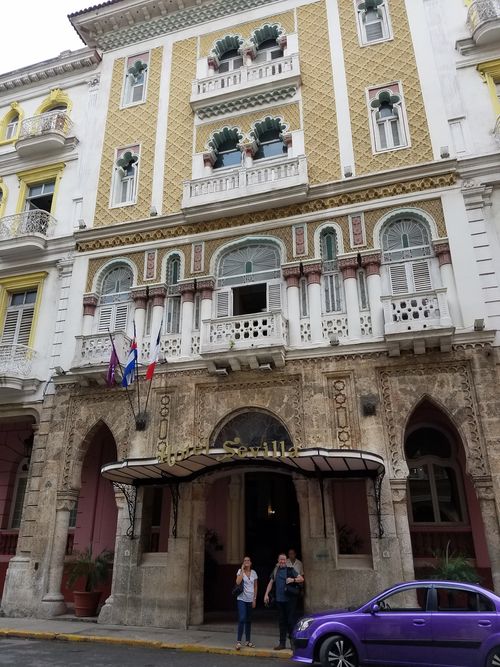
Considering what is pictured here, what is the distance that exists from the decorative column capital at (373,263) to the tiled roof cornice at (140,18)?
11.8 metres

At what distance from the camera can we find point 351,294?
46.3 ft

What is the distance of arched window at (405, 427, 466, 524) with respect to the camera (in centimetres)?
1414

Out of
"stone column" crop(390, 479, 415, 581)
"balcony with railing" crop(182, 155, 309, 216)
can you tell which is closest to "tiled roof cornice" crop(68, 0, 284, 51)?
"balcony with railing" crop(182, 155, 309, 216)

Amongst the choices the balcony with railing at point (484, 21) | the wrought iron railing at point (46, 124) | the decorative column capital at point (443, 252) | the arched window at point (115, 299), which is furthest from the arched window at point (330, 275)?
the wrought iron railing at point (46, 124)

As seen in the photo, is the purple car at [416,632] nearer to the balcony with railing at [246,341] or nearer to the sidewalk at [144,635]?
the sidewalk at [144,635]

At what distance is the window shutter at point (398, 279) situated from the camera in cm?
1398

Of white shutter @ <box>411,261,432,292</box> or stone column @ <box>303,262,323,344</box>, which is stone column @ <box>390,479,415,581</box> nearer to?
stone column @ <box>303,262,323,344</box>

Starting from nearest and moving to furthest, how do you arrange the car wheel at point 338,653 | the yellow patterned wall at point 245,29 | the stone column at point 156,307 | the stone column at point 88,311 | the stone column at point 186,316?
the car wheel at point 338,653
the stone column at point 186,316
the stone column at point 156,307
the stone column at point 88,311
the yellow patterned wall at point 245,29

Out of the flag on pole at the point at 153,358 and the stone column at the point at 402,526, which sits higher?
the flag on pole at the point at 153,358

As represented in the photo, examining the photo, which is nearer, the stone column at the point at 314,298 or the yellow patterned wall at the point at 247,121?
the stone column at the point at 314,298

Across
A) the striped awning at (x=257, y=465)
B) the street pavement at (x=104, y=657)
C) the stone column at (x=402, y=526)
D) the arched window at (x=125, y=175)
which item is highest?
the arched window at (x=125, y=175)

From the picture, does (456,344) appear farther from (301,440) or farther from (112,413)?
(112,413)

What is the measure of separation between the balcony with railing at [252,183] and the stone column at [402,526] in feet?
27.8

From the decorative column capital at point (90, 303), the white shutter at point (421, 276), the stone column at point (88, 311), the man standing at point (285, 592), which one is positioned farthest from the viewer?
the decorative column capital at point (90, 303)
